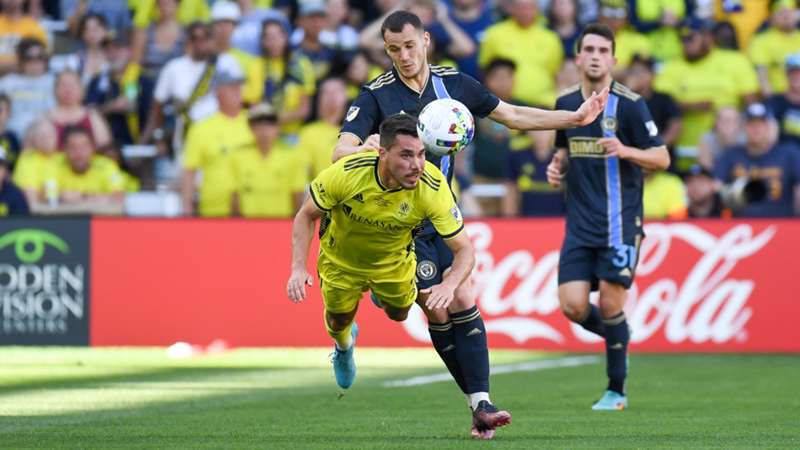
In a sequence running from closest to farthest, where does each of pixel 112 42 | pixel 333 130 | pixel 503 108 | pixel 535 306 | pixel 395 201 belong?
1. pixel 395 201
2. pixel 503 108
3. pixel 535 306
4. pixel 333 130
5. pixel 112 42

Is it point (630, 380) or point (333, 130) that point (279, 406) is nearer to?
point (630, 380)

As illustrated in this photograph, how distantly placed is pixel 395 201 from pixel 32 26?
12606 mm

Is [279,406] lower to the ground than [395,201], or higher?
lower

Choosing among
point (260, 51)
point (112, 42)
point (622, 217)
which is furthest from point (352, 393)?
point (112, 42)

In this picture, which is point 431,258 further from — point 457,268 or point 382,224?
point 457,268

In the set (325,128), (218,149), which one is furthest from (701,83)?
(218,149)

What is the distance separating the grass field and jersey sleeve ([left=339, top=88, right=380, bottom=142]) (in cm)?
182

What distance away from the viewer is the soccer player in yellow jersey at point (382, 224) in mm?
8477

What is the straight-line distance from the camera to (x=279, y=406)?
36.9 ft

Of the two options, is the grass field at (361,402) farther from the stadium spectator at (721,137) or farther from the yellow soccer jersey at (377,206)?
the stadium spectator at (721,137)

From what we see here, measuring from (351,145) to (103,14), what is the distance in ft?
39.5

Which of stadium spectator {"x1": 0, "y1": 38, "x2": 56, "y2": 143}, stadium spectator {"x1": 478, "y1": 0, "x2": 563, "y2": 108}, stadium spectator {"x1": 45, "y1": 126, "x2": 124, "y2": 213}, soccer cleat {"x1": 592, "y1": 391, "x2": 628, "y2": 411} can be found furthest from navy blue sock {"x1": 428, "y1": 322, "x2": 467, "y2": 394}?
stadium spectator {"x1": 0, "y1": 38, "x2": 56, "y2": 143}

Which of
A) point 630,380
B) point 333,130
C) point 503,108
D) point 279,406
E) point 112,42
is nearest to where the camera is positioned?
point 503,108

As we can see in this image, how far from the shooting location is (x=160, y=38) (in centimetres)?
2012
